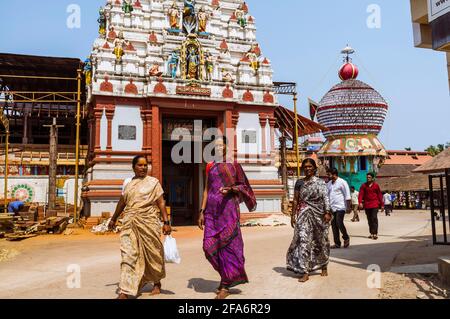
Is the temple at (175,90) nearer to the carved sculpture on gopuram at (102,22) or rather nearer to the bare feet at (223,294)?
the carved sculpture on gopuram at (102,22)

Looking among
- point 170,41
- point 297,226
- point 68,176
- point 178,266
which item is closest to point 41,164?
point 68,176

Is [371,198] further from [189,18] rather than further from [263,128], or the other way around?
[189,18]

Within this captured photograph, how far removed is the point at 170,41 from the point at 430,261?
1338 centimetres

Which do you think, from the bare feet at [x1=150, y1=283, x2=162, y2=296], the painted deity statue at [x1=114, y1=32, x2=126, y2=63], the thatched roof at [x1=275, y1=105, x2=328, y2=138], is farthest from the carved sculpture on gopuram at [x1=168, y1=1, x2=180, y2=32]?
the bare feet at [x1=150, y1=283, x2=162, y2=296]

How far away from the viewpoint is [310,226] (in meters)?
5.91

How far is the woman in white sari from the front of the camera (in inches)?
179

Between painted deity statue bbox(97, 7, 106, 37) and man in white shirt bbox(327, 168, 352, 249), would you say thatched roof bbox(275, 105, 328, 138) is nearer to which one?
painted deity statue bbox(97, 7, 106, 37)

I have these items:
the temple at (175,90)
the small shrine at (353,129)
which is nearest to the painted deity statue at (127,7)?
the temple at (175,90)

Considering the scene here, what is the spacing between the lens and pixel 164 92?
51.8 feet

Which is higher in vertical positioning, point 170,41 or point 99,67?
point 170,41

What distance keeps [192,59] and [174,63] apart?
2.57ft
